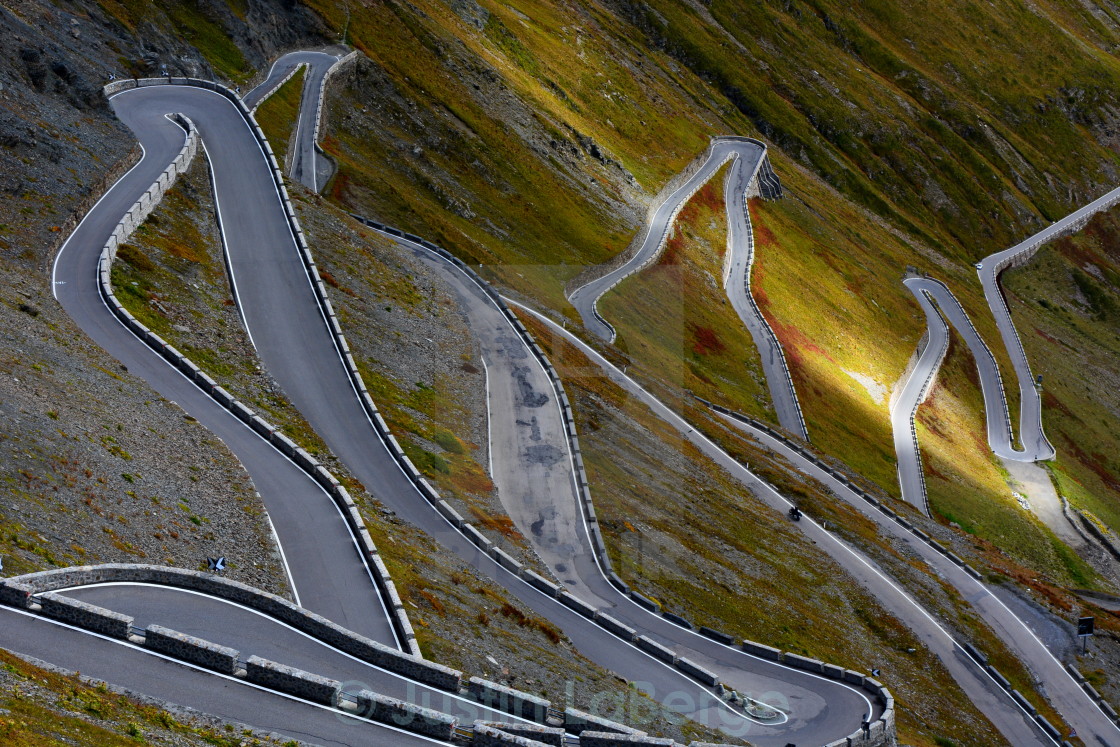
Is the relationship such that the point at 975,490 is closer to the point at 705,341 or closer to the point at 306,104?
the point at 705,341

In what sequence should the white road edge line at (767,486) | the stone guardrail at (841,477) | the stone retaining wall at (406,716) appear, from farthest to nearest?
1. the stone guardrail at (841,477)
2. the white road edge line at (767,486)
3. the stone retaining wall at (406,716)

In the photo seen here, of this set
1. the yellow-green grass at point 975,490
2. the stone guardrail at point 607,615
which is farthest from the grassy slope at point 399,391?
the yellow-green grass at point 975,490

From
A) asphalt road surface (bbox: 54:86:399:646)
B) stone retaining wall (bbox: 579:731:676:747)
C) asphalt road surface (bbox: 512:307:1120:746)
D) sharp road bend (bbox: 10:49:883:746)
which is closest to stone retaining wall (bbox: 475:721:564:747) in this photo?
stone retaining wall (bbox: 579:731:676:747)

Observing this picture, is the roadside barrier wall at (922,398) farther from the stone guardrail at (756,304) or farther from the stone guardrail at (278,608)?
the stone guardrail at (278,608)

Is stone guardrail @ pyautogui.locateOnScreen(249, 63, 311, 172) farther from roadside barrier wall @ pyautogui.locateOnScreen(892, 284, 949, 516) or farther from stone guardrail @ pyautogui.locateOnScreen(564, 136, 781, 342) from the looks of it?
roadside barrier wall @ pyautogui.locateOnScreen(892, 284, 949, 516)

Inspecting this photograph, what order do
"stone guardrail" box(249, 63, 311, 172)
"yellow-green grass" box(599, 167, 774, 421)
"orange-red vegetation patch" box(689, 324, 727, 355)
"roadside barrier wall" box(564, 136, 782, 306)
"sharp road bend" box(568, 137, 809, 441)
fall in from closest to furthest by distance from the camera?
1. "stone guardrail" box(249, 63, 311, 172)
2. "yellow-green grass" box(599, 167, 774, 421)
3. "sharp road bend" box(568, 137, 809, 441)
4. "orange-red vegetation patch" box(689, 324, 727, 355)
5. "roadside barrier wall" box(564, 136, 782, 306)

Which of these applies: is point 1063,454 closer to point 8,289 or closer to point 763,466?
Answer: point 763,466
